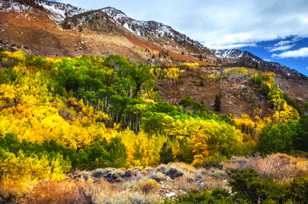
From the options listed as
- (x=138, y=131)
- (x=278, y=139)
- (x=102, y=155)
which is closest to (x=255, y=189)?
(x=278, y=139)

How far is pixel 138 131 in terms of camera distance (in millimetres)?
87125

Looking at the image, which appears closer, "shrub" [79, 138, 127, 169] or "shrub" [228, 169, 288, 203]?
"shrub" [228, 169, 288, 203]

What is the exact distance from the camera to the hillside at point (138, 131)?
47.3 feet

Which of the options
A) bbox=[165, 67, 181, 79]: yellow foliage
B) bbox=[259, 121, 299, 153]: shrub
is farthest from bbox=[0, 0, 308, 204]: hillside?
bbox=[165, 67, 181, 79]: yellow foliage

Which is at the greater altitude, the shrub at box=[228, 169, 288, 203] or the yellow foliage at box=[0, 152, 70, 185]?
the shrub at box=[228, 169, 288, 203]

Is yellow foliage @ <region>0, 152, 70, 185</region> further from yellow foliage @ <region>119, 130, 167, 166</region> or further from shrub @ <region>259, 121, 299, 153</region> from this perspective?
shrub @ <region>259, 121, 299, 153</region>

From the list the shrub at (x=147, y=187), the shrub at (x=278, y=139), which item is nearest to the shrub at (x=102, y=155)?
the shrub at (x=278, y=139)

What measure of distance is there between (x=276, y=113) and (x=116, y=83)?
140 feet

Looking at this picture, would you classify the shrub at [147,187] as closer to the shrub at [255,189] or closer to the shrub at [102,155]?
the shrub at [255,189]

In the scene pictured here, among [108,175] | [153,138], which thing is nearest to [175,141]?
[153,138]

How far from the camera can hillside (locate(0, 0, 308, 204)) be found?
14414mm

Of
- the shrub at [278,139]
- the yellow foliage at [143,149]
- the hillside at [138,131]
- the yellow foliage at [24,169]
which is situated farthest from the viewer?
the yellow foliage at [143,149]

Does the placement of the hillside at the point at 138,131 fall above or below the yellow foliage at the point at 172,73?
below

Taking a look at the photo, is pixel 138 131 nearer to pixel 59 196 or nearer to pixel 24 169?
pixel 24 169
